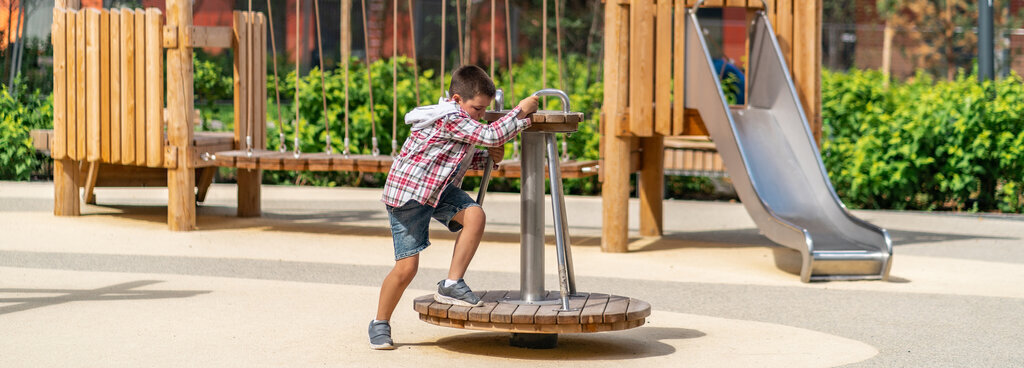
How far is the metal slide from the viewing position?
8.06 meters

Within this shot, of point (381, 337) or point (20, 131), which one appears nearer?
point (381, 337)

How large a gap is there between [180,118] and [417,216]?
534 cm

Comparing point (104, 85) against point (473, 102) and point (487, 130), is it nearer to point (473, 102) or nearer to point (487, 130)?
point (473, 102)

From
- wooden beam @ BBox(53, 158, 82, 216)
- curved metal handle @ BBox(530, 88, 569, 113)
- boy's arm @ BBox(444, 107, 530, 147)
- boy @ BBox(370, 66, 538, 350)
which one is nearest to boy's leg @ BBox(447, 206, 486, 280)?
boy @ BBox(370, 66, 538, 350)

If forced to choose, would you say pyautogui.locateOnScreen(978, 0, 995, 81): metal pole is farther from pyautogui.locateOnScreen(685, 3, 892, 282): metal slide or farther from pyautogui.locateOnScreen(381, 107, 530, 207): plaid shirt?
pyautogui.locateOnScreen(381, 107, 530, 207): plaid shirt

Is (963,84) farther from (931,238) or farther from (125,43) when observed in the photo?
(125,43)

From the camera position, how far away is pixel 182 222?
400 inches

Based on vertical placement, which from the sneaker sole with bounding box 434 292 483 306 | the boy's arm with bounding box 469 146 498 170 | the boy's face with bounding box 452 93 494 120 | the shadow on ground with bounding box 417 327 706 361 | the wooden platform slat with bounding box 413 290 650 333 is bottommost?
the shadow on ground with bounding box 417 327 706 361

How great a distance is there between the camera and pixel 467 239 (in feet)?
17.3

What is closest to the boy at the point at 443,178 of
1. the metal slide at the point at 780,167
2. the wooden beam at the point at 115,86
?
the metal slide at the point at 780,167

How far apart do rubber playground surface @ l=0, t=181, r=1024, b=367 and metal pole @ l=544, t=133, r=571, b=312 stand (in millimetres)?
298

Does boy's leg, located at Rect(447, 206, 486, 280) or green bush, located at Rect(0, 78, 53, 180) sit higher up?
green bush, located at Rect(0, 78, 53, 180)

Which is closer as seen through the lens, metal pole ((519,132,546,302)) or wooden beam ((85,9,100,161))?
metal pole ((519,132,546,302))

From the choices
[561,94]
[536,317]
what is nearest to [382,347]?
[536,317]
